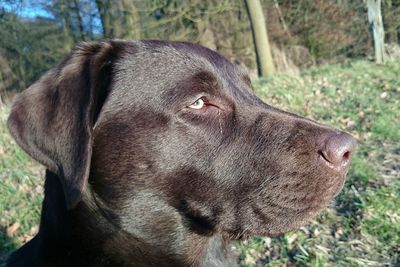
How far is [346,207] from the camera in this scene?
4.38 meters

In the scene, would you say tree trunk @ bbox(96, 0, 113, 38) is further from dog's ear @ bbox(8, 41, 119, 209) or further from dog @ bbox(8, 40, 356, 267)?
dog's ear @ bbox(8, 41, 119, 209)

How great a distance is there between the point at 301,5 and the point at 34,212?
17.5 meters

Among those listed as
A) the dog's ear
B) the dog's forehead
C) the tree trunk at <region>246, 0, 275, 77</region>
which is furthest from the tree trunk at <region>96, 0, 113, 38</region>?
the dog's ear

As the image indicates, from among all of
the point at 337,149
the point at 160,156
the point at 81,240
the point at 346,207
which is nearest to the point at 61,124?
the point at 160,156

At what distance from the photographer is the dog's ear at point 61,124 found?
2.28 meters

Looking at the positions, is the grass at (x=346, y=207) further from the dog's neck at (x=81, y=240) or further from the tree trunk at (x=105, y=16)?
the tree trunk at (x=105, y=16)

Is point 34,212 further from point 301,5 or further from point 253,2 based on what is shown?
point 301,5

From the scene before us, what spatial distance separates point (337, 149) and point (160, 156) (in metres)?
0.89

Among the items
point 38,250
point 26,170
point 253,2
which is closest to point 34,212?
point 26,170

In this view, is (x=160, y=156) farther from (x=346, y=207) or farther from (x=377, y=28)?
(x=377, y=28)

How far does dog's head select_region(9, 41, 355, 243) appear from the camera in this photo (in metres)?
2.34

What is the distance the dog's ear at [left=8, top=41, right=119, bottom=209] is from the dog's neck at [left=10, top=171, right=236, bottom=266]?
10.2 inches

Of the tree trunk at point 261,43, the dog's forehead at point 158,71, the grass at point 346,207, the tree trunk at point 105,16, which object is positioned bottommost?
the grass at point 346,207

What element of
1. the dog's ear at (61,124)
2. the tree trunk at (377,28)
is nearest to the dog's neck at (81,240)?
the dog's ear at (61,124)
